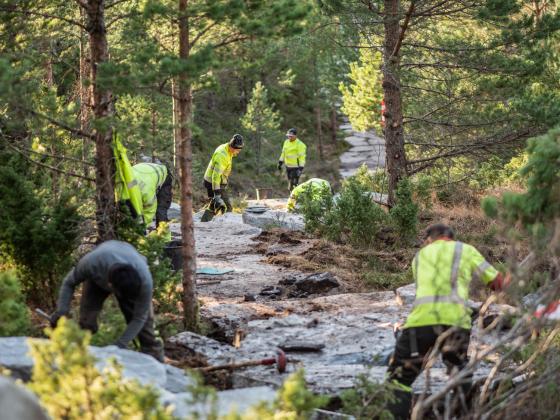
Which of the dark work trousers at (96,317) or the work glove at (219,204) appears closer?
the dark work trousers at (96,317)

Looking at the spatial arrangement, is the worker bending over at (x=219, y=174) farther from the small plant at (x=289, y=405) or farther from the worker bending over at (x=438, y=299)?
the small plant at (x=289, y=405)

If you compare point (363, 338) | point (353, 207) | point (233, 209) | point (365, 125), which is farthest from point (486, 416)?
point (365, 125)

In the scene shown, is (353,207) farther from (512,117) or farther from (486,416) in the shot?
(486,416)

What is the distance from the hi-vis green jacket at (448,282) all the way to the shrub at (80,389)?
2.97m

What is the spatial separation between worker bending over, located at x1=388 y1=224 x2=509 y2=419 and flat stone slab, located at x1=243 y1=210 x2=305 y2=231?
11.0m

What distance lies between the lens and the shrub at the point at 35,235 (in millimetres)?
9703

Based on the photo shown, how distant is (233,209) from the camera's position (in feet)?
75.9

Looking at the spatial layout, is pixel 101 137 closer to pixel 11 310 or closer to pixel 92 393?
pixel 11 310

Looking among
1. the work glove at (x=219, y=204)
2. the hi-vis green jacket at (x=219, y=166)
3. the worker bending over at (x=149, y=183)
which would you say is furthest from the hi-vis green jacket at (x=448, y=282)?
the work glove at (x=219, y=204)

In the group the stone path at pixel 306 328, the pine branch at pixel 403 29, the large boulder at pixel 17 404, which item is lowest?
the stone path at pixel 306 328

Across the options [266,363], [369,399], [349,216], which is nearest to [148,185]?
[266,363]

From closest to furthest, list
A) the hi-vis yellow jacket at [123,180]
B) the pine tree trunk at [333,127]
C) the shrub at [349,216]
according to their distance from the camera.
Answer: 1. the hi-vis yellow jacket at [123,180]
2. the shrub at [349,216]
3. the pine tree trunk at [333,127]

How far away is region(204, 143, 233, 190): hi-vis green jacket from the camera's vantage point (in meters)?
18.9

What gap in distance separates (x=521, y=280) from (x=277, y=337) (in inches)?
145
